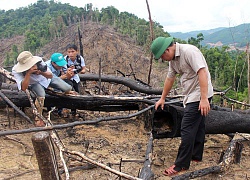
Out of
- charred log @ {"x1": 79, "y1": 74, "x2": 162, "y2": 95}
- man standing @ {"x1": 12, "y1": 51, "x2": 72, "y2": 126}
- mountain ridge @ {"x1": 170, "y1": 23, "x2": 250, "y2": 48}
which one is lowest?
charred log @ {"x1": 79, "y1": 74, "x2": 162, "y2": 95}

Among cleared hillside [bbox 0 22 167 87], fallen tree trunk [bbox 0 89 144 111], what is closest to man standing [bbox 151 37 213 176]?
fallen tree trunk [bbox 0 89 144 111]

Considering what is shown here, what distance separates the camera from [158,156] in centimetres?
311

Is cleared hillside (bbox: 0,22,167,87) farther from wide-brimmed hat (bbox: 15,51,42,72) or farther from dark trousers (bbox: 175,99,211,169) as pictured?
dark trousers (bbox: 175,99,211,169)

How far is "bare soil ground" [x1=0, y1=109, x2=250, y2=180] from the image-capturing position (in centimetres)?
264

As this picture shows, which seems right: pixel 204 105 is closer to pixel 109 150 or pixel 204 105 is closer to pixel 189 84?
pixel 189 84

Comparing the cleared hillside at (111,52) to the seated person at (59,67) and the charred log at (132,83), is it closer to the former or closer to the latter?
the charred log at (132,83)

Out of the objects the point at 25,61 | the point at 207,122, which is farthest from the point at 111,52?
the point at 207,122

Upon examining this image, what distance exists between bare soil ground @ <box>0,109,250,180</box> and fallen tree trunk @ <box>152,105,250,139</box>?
27cm

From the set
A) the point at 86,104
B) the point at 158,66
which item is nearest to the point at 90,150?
the point at 86,104

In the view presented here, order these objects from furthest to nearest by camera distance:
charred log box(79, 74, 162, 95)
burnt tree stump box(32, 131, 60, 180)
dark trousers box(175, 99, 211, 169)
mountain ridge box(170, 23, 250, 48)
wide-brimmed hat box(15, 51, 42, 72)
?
mountain ridge box(170, 23, 250, 48) < charred log box(79, 74, 162, 95) < wide-brimmed hat box(15, 51, 42, 72) < dark trousers box(175, 99, 211, 169) < burnt tree stump box(32, 131, 60, 180)

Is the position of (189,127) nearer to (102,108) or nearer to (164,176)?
(164,176)

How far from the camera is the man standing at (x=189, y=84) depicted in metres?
2.39

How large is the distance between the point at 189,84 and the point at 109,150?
1.33 m

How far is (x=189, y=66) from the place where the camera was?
2514 mm
